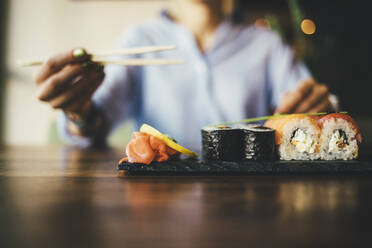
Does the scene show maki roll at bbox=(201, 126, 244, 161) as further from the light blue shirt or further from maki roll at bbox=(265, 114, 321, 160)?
the light blue shirt

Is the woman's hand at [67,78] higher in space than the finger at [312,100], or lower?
higher

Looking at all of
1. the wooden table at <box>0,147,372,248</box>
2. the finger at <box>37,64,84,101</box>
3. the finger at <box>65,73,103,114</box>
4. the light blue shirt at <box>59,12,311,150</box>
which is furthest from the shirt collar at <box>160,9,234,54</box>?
the wooden table at <box>0,147,372,248</box>

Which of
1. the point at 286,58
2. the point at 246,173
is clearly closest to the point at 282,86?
the point at 286,58

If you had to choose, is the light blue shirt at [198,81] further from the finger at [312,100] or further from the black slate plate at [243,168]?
the black slate plate at [243,168]

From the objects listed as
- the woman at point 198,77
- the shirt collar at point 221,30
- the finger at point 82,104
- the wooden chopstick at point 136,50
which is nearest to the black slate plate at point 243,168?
the wooden chopstick at point 136,50

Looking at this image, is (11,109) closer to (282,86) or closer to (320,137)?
(282,86)

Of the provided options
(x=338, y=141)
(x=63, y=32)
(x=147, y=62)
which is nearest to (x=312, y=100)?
(x=338, y=141)

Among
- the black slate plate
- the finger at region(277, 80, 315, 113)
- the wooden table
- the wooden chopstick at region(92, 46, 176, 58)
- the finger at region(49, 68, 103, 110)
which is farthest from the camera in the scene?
Result: the finger at region(277, 80, 315, 113)
